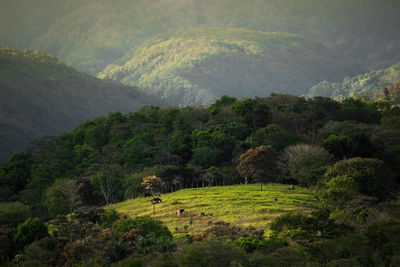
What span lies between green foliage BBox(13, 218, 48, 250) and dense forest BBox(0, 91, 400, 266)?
4.0 inches

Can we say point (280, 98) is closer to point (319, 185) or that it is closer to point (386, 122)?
point (386, 122)

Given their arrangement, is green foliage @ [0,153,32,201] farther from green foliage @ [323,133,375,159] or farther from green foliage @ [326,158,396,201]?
green foliage @ [326,158,396,201]

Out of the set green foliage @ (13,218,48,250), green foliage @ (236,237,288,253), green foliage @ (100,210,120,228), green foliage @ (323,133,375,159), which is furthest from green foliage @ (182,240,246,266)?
green foliage @ (323,133,375,159)

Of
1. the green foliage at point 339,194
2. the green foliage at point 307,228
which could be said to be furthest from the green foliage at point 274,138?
the green foliage at point 307,228

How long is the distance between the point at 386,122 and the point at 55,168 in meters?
79.0

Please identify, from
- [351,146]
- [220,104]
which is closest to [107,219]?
[351,146]

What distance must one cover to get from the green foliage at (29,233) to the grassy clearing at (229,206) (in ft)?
44.9

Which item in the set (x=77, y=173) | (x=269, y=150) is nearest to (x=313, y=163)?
(x=269, y=150)

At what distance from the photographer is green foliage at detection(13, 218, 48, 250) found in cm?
3459

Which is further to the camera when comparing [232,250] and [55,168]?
[55,168]

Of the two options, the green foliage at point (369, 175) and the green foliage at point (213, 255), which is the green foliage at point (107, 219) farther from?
the green foliage at point (369, 175)

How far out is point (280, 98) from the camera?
388 feet

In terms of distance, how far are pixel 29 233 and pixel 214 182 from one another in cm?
4556

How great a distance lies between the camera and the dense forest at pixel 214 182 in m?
27.1
